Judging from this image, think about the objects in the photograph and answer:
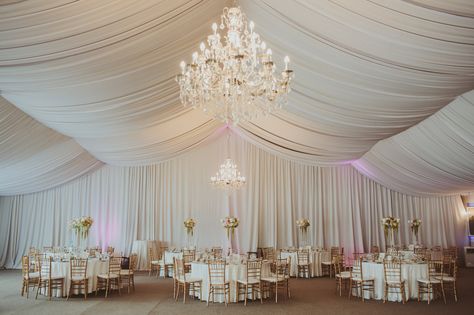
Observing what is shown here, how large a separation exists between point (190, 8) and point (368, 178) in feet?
36.4

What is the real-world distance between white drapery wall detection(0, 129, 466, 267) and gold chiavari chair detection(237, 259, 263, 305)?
6275 millimetres

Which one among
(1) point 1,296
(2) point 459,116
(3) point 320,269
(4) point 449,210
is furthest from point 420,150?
(1) point 1,296

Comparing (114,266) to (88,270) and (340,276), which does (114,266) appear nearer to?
(88,270)

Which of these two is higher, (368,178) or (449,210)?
(368,178)

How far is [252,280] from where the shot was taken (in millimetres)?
8727

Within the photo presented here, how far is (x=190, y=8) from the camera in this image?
6.93 metres

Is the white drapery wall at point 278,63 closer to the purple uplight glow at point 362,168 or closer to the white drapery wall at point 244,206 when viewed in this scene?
the purple uplight glow at point 362,168

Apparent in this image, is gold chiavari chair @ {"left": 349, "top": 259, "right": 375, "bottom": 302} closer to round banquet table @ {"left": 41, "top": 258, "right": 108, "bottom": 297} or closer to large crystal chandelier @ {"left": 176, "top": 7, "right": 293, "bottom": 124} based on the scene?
large crystal chandelier @ {"left": 176, "top": 7, "right": 293, "bottom": 124}

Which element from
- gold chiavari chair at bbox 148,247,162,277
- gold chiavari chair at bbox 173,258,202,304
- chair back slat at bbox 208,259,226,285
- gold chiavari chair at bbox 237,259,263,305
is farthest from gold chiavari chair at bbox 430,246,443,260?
gold chiavari chair at bbox 148,247,162,277

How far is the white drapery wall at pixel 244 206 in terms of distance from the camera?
15.5 metres

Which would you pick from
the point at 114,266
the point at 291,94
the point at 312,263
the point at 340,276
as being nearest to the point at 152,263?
the point at 114,266

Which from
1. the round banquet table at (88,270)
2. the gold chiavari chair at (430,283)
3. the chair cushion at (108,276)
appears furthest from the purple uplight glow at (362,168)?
the round banquet table at (88,270)

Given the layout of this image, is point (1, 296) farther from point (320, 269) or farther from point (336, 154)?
point (336, 154)

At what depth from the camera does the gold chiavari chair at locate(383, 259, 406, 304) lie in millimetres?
8625
